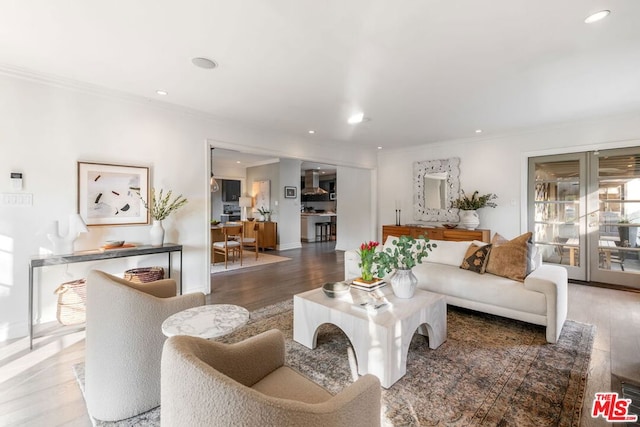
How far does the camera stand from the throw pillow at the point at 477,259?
3.23 m

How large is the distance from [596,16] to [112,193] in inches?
182

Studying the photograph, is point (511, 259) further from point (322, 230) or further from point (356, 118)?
point (322, 230)

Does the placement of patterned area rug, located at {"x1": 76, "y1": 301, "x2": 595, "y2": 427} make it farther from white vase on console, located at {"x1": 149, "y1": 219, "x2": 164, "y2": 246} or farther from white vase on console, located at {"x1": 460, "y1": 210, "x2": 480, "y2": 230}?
white vase on console, located at {"x1": 460, "y1": 210, "x2": 480, "y2": 230}

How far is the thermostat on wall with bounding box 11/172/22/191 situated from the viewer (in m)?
2.84

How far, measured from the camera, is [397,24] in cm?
210

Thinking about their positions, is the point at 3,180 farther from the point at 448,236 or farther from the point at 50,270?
the point at 448,236

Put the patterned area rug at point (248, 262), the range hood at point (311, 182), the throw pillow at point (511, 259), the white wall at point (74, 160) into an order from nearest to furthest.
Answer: the white wall at point (74, 160) → the throw pillow at point (511, 259) → the patterned area rug at point (248, 262) → the range hood at point (311, 182)

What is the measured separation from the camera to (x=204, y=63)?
2691 mm

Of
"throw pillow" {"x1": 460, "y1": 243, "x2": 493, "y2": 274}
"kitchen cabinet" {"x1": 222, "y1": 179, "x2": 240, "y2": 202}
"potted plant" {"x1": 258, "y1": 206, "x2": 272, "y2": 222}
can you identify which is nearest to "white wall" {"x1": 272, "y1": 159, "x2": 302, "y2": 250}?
"potted plant" {"x1": 258, "y1": 206, "x2": 272, "y2": 222}

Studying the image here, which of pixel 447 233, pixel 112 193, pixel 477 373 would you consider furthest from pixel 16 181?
A: pixel 447 233

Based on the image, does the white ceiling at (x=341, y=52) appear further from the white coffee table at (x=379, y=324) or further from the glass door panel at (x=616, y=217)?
the white coffee table at (x=379, y=324)

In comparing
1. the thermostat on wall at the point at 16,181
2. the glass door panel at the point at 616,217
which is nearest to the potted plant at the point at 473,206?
the glass door panel at the point at 616,217

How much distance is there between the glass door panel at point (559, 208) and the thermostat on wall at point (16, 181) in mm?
6858

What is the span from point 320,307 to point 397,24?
2.20m
